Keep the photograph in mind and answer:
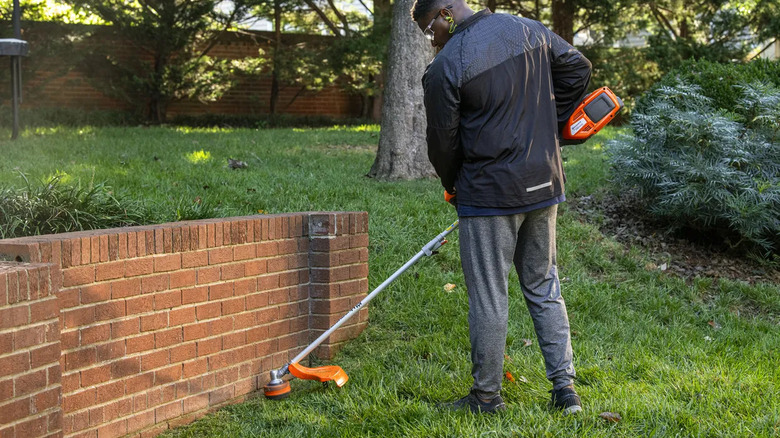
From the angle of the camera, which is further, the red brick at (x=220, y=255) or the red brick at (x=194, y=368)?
the red brick at (x=220, y=255)

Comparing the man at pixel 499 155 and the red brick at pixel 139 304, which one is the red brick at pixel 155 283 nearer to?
the red brick at pixel 139 304

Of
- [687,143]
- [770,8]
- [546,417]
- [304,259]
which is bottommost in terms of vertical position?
[546,417]

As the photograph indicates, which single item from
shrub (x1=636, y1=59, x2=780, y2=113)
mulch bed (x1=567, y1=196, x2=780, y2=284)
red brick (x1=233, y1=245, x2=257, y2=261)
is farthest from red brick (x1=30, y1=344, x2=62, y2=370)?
shrub (x1=636, y1=59, x2=780, y2=113)

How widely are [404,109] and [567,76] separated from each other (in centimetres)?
512

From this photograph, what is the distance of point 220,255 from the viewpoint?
429cm

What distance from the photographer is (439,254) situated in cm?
614

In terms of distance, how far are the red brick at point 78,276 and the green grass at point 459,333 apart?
912mm

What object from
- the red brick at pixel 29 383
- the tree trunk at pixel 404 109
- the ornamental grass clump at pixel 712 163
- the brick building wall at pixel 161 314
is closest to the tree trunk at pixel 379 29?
the tree trunk at pixel 404 109

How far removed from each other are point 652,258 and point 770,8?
531 inches

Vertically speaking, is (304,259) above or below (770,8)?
below

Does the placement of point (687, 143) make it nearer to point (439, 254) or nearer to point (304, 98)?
point (439, 254)

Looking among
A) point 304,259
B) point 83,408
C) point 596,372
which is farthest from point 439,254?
point 83,408

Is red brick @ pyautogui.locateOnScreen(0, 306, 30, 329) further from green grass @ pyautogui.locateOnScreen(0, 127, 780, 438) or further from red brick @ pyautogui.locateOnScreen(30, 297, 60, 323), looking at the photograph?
green grass @ pyautogui.locateOnScreen(0, 127, 780, 438)

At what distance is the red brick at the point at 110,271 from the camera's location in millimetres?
3684
